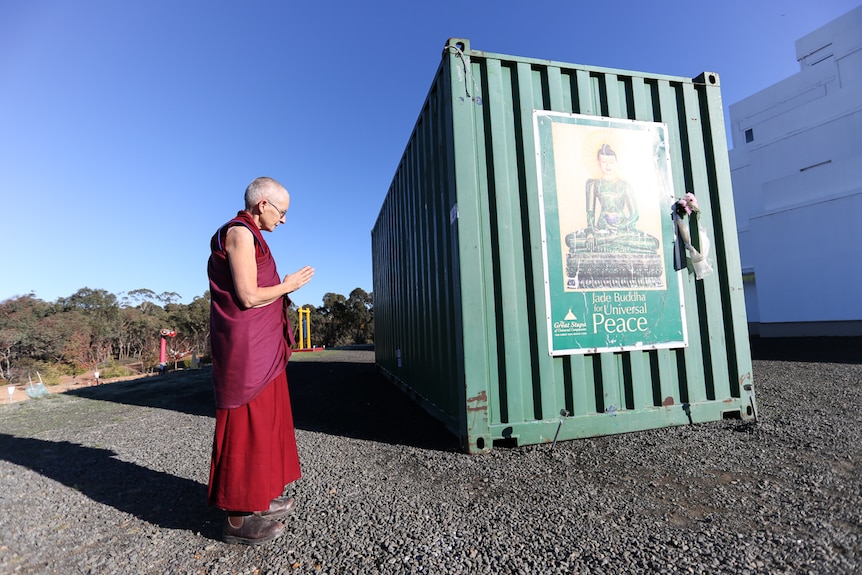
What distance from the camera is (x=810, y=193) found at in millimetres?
14531

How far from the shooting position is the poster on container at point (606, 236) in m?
3.60

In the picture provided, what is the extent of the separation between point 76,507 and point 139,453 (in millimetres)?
1354

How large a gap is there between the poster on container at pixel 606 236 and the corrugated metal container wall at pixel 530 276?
109 millimetres

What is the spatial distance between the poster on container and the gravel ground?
0.93 m

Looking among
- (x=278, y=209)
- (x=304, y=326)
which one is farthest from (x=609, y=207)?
(x=304, y=326)

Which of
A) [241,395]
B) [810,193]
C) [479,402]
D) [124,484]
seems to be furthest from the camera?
[810,193]

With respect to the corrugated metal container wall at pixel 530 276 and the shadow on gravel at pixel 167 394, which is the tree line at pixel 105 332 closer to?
the shadow on gravel at pixel 167 394

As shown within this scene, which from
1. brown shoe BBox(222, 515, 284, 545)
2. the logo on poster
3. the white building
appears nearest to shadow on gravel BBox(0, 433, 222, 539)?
brown shoe BBox(222, 515, 284, 545)

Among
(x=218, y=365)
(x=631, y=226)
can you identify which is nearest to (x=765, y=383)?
(x=631, y=226)

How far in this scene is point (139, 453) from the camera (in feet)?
13.2

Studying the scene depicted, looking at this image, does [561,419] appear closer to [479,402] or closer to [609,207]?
[479,402]

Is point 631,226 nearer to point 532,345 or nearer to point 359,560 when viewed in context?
point 532,345

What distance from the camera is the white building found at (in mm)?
13234

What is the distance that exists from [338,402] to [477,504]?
4056 millimetres
